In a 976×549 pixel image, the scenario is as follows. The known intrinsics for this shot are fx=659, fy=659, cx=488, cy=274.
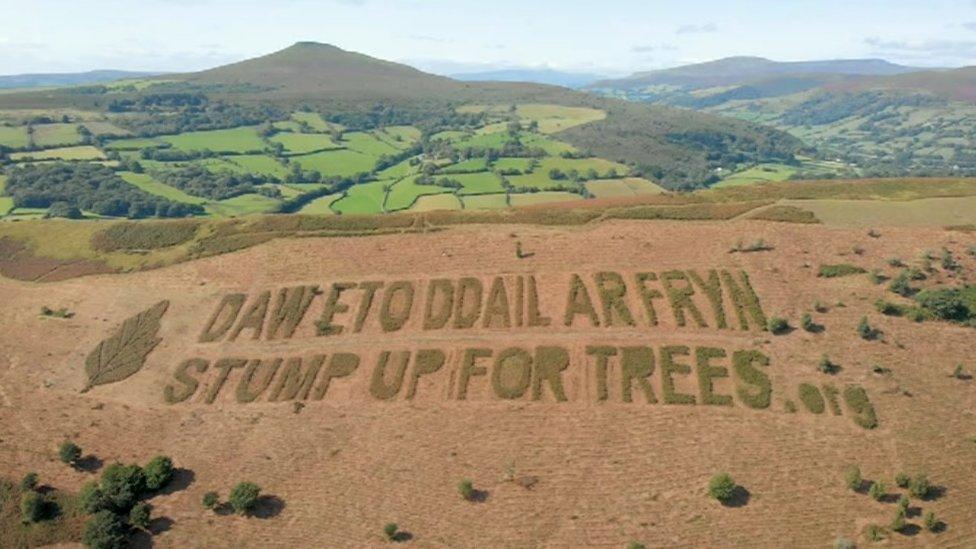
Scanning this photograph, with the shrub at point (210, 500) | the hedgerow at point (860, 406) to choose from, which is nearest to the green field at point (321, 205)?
the shrub at point (210, 500)

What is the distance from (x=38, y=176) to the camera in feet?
565

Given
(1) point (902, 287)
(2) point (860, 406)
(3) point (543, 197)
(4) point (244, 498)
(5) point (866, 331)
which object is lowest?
(4) point (244, 498)

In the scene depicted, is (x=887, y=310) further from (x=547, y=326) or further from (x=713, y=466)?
(x=547, y=326)

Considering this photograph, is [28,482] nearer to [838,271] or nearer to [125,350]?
[125,350]

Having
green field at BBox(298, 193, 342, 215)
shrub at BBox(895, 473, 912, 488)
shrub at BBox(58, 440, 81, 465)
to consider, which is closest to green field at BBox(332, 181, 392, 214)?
green field at BBox(298, 193, 342, 215)

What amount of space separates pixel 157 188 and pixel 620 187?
419 ft

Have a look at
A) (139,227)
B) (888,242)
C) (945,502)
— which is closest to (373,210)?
(139,227)

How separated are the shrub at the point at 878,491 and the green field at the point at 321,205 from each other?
4913 inches

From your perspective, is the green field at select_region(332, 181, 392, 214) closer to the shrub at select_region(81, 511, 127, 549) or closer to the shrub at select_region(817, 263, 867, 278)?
the shrub at select_region(817, 263, 867, 278)

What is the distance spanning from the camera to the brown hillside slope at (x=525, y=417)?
53312 mm

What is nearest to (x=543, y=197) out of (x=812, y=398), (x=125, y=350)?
(x=812, y=398)

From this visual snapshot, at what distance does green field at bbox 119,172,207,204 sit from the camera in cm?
17262

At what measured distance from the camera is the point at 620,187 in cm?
18750

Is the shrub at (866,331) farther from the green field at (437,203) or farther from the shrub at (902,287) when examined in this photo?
the green field at (437,203)
